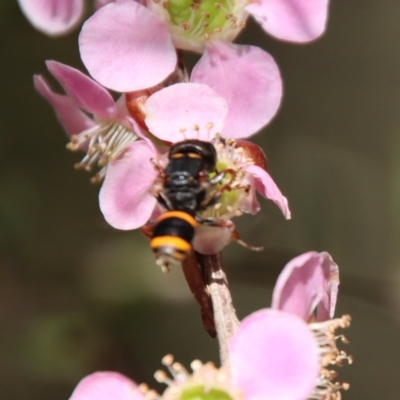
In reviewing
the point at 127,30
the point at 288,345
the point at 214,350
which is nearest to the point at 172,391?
the point at 288,345

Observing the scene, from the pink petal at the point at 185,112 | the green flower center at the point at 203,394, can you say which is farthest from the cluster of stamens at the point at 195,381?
the pink petal at the point at 185,112

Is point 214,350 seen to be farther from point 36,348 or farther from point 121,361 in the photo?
point 36,348

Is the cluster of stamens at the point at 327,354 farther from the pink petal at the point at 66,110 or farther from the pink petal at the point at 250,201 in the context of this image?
the pink petal at the point at 66,110

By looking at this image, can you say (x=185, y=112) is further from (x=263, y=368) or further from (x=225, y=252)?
(x=225, y=252)

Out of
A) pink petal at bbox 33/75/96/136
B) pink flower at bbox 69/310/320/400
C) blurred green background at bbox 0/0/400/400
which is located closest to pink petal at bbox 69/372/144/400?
pink flower at bbox 69/310/320/400

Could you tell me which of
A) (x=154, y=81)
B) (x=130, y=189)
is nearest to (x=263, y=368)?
(x=130, y=189)

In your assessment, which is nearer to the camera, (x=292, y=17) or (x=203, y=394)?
(x=203, y=394)

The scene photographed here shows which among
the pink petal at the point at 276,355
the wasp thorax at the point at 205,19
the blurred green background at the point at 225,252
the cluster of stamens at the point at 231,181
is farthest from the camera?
the blurred green background at the point at 225,252
